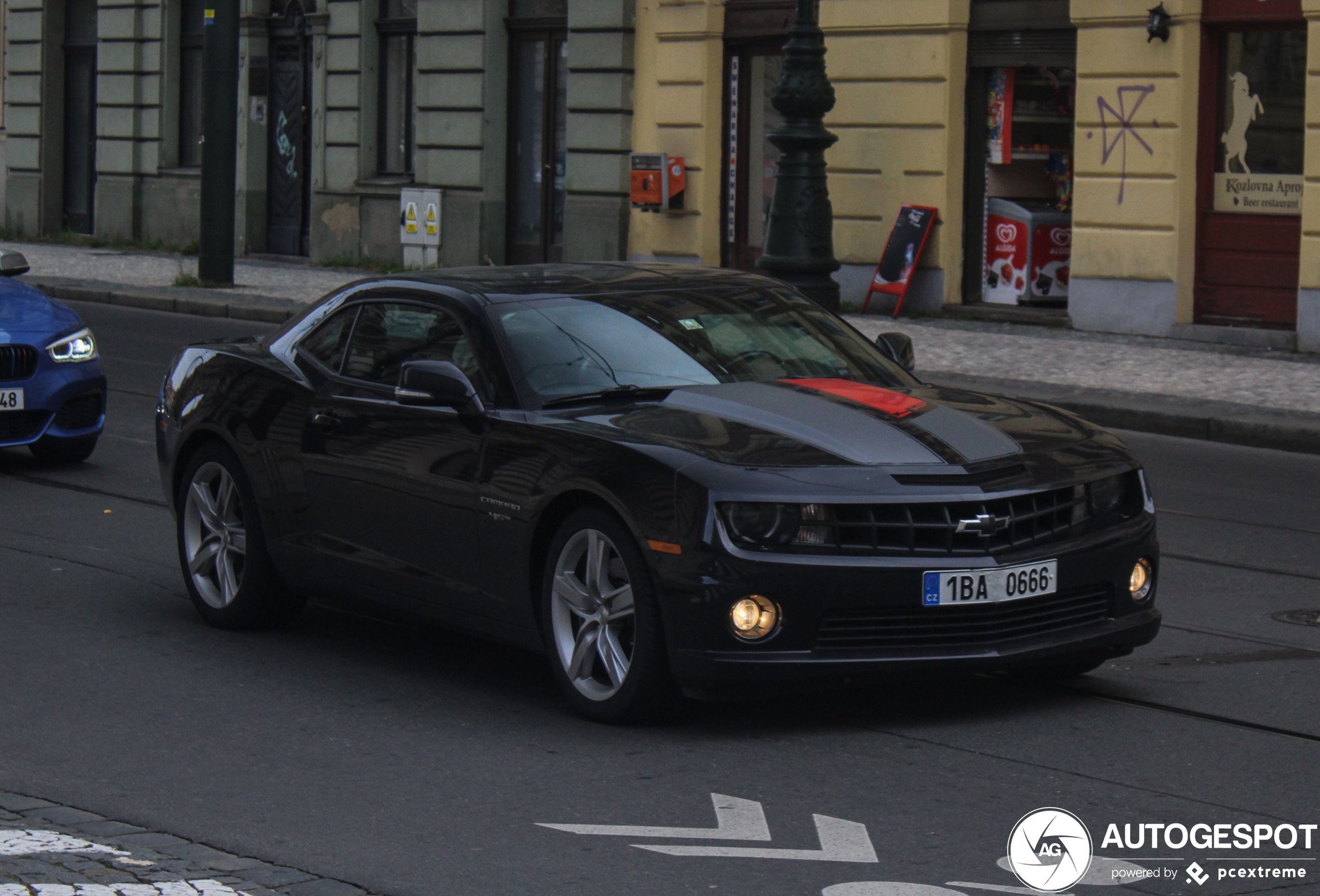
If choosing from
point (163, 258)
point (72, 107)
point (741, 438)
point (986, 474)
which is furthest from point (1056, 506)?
point (72, 107)

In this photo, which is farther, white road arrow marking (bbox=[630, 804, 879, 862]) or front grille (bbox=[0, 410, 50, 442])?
front grille (bbox=[0, 410, 50, 442])

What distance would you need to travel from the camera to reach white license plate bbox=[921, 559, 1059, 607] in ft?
19.3

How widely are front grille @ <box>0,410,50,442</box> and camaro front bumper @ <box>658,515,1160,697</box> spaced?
257 inches

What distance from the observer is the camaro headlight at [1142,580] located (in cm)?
644

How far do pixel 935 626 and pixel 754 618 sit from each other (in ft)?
1.71

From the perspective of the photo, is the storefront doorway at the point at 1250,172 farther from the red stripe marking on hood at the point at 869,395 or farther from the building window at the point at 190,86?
the building window at the point at 190,86

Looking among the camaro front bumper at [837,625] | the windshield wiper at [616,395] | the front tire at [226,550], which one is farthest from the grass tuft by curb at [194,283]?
the camaro front bumper at [837,625]

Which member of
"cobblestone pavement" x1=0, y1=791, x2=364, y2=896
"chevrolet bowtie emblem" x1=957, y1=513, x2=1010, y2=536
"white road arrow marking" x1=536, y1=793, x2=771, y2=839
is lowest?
"cobblestone pavement" x1=0, y1=791, x2=364, y2=896

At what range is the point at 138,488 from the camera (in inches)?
437

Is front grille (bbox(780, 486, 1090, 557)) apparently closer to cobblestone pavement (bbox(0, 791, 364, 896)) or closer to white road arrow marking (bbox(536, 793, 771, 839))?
white road arrow marking (bbox(536, 793, 771, 839))

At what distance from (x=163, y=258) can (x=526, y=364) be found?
23.7m

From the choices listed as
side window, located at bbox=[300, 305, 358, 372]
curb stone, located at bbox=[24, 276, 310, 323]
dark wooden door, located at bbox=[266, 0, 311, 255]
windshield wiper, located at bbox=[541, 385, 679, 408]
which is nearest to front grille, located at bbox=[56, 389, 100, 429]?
side window, located at bbox=[300, 305, 358, 372]

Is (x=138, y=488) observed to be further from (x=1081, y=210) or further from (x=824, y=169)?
(x=1081, y=210)

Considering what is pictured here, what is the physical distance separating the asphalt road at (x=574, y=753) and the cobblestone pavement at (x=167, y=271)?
1577 cm
